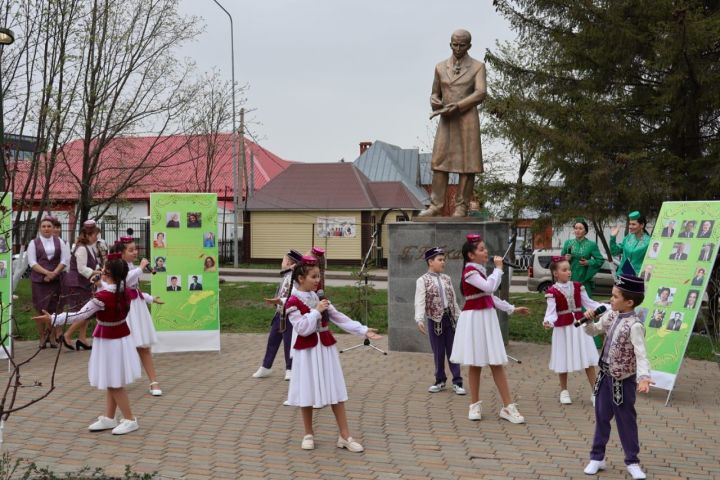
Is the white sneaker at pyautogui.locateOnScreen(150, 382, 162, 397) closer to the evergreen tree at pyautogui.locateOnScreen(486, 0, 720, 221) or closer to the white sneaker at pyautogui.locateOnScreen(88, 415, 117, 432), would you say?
the white sneaker at pyautogui.locateOnScreen(88, 415, 117, 432)

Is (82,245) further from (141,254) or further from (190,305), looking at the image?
(141,254)

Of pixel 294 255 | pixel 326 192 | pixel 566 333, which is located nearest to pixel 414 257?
pixel 294 255

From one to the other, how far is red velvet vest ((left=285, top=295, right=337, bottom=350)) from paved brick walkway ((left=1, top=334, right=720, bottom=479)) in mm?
Result: 890

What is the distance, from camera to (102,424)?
716 cm

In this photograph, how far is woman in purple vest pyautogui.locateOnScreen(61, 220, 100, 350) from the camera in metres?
11.3

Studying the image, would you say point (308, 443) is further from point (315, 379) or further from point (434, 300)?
point (434, 300)

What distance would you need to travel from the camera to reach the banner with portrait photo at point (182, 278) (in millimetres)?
11117

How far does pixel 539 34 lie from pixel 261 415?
9.95m

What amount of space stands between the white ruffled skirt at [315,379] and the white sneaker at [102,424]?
1905 mm

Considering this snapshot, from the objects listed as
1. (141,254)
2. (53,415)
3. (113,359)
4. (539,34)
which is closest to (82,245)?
(53,415)

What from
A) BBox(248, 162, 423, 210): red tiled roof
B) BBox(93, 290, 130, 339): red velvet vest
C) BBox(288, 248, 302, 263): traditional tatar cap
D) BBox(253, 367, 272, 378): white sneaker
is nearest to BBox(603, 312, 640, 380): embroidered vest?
BBox(288, 248, 302, 263): traditional tatar cap

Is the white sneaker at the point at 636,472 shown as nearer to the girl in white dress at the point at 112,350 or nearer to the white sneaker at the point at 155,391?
the girl in white dress at the point at 112,350

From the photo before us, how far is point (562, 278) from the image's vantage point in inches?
325

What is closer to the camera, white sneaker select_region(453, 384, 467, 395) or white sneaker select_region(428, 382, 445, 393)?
white sneaker select_region(453, 384, 467, 395)
